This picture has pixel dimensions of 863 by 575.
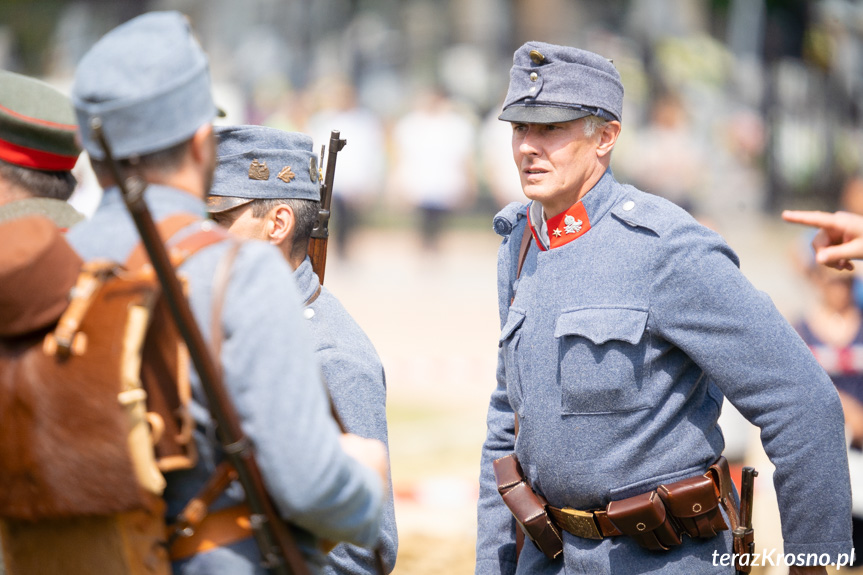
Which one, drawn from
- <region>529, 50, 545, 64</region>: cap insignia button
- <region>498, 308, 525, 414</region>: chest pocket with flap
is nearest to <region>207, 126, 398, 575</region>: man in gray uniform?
<region>498, 308, 525, 414</region>: chest pocket with flap

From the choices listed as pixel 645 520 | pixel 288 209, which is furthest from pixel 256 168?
pixel 645 520

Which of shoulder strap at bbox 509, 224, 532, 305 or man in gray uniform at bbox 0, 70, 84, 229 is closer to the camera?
man in gray uniform at bbox 0, 70, 84, 229

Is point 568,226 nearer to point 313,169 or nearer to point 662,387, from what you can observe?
point 662,387

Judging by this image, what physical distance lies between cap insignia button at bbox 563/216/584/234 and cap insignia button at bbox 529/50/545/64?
48cm

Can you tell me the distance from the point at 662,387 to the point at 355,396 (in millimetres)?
855

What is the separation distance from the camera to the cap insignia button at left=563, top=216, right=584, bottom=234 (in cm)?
320

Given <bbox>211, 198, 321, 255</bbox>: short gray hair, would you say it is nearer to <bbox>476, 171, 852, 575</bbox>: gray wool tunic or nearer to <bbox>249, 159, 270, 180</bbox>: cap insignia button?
<bbox>249, 159, 270, 180</bbox>: cap insignia button

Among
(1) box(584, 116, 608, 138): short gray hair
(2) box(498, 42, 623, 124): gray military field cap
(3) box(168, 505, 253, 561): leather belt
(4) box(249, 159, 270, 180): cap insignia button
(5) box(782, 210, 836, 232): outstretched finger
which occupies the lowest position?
(3) box(168, 505, 253, 561): leather belt

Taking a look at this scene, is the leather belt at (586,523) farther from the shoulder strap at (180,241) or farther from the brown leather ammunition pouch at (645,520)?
the shoulder strap at (180,241)

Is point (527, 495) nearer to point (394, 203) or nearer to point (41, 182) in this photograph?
point (41, 182)

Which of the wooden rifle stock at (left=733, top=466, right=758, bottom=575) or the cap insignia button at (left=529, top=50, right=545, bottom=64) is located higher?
the cap insignia button at (left=529, top=50, right=545, bottom=64)

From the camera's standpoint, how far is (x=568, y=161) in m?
3.21

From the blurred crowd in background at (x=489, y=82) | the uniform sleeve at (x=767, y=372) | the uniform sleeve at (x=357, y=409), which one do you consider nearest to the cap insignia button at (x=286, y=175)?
the uniform sleeve at (x=357, y=409)

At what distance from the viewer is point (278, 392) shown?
1.97 m
